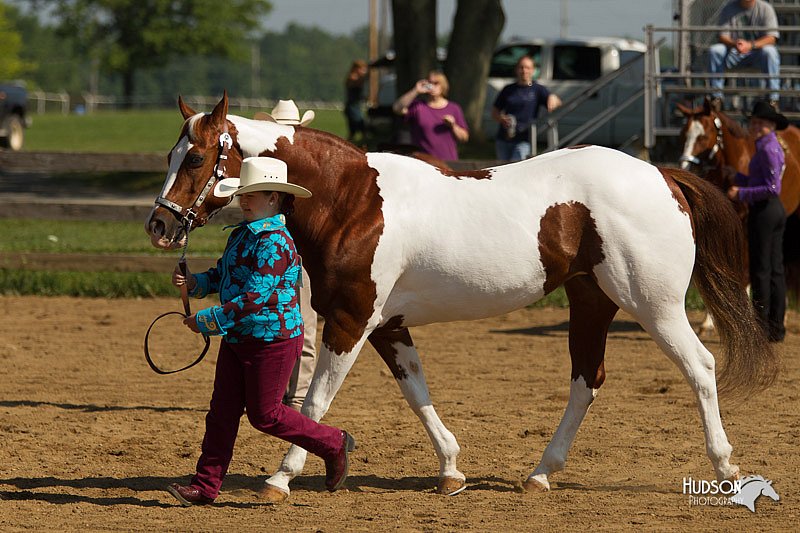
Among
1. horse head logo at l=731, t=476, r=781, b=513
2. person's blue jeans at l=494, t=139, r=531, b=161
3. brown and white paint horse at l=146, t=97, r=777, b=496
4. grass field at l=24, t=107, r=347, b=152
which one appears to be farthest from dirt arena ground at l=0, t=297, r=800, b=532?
grass field at l=24, t=107, r=347, b=152

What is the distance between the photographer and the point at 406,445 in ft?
22.2

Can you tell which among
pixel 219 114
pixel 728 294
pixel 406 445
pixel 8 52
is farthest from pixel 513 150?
pixel 8 52

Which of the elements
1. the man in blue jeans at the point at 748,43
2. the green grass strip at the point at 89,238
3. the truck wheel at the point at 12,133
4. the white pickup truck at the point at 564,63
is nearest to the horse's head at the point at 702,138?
the man in blue jeans at the point at 748,43

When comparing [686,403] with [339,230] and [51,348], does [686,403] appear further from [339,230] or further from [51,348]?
[51,348]

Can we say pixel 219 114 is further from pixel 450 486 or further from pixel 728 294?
pixel 728 294

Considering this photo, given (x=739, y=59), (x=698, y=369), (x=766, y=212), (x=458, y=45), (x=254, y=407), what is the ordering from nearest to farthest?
→ 1. (x=254, y=407)
2. (x=698, y=369)
3. (x=766, y=212)
4. (x=739, y=59)
5. (x=458, y=45)

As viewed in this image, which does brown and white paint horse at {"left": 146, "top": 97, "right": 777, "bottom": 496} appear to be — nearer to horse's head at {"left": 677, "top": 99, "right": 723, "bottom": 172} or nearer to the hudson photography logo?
the hudson photography logo

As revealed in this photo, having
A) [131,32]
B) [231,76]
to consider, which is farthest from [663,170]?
[231,76]

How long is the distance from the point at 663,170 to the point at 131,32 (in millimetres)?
78576

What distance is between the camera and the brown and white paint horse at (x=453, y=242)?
5.48 metres

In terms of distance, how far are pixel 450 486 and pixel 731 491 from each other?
4.47ft

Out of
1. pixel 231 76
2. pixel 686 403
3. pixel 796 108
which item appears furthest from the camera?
pixel 231 76

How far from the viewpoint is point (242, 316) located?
5156 mm

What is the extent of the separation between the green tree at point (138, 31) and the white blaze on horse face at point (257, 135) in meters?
75.8
